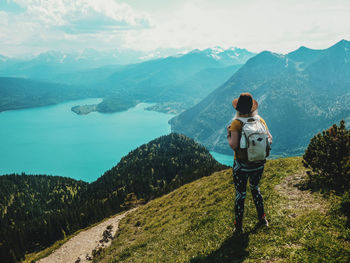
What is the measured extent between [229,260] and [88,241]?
22.5 metres

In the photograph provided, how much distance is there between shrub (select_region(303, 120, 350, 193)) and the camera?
10273mm

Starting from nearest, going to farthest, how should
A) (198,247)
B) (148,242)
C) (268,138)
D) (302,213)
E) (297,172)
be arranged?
1. (268,138)
2. (302,213)
3. (198,247)
4. (148,242)
5. (297,172)

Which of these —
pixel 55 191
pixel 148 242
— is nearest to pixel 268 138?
pixel 148 242

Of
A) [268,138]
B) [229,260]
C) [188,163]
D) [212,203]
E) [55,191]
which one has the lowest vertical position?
[55,191]

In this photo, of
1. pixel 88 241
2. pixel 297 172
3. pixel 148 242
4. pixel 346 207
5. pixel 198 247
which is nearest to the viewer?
pixel 346 207

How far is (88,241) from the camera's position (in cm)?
2544

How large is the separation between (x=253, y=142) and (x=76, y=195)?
151m

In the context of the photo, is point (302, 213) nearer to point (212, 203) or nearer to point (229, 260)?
point (229, 260)

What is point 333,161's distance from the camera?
11.0m

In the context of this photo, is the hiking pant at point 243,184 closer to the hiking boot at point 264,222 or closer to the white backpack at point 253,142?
the hiking boot at point 264,222

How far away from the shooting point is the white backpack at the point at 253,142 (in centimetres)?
752

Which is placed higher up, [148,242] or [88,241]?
[148,242]

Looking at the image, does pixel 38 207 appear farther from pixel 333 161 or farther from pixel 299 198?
pixel 333 161

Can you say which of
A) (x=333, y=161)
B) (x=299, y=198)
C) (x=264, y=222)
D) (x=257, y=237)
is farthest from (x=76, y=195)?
(x=333, y=161)
